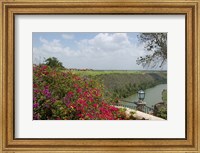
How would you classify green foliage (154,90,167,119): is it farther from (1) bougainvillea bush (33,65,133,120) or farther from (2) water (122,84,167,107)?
(1) bougainvillea bush (33,65,133,120)

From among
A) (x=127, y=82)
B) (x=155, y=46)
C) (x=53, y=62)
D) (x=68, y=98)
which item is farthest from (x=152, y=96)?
(x=53, y=62)

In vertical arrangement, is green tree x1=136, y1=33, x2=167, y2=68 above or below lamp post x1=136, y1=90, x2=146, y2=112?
above

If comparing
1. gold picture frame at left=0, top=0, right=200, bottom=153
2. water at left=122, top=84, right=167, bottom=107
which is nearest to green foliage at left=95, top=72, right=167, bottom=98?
water at left=122, top=84, right=167, bottom=107

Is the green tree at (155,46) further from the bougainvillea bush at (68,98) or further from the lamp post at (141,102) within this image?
the bougainvillea bush at (68,98)

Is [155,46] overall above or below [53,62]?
above

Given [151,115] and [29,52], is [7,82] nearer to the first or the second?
[29,52]

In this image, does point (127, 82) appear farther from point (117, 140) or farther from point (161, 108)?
point (117, 140)
